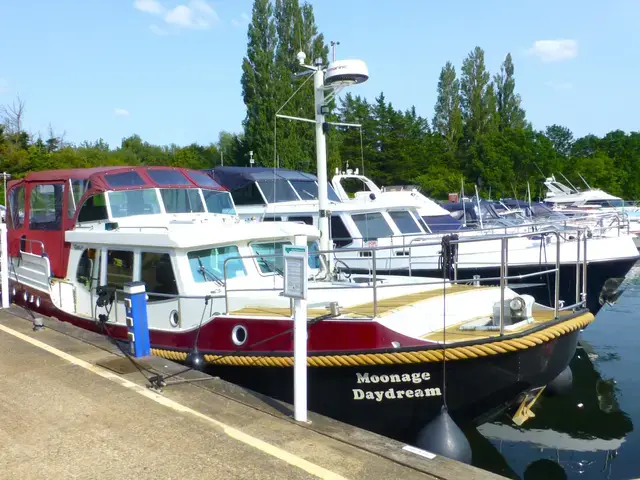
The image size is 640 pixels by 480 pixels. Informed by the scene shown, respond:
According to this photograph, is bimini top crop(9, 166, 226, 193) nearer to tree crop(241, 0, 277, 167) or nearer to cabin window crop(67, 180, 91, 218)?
cabin window crop(67, 180, 91, 218)

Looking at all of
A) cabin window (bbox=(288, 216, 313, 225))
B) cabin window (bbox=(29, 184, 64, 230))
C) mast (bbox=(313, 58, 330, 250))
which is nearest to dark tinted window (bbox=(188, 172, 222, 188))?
mast (bbox=(313, 58, 330, 250))

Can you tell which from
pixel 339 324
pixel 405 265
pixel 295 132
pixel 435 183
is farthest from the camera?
pixel 435 183

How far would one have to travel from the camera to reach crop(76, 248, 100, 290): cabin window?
8.27m

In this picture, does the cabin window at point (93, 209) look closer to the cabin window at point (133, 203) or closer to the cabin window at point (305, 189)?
the cabin window at point (133, 203)

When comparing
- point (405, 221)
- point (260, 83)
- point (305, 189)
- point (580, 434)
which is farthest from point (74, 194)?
point (260, 83)

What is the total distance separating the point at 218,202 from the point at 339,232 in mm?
4357

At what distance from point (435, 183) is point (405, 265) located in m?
33.0

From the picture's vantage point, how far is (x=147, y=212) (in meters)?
8.73

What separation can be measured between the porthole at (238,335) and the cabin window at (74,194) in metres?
3.79

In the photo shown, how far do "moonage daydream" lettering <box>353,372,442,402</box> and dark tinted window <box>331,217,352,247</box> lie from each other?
7496 mm

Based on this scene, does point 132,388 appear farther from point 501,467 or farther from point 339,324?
point 501,467

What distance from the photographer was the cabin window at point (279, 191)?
14.3 metres

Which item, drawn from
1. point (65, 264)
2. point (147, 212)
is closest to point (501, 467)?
point (147, 212)

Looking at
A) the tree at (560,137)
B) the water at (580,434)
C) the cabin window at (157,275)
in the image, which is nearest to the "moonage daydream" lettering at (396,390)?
the water at (580,434)
